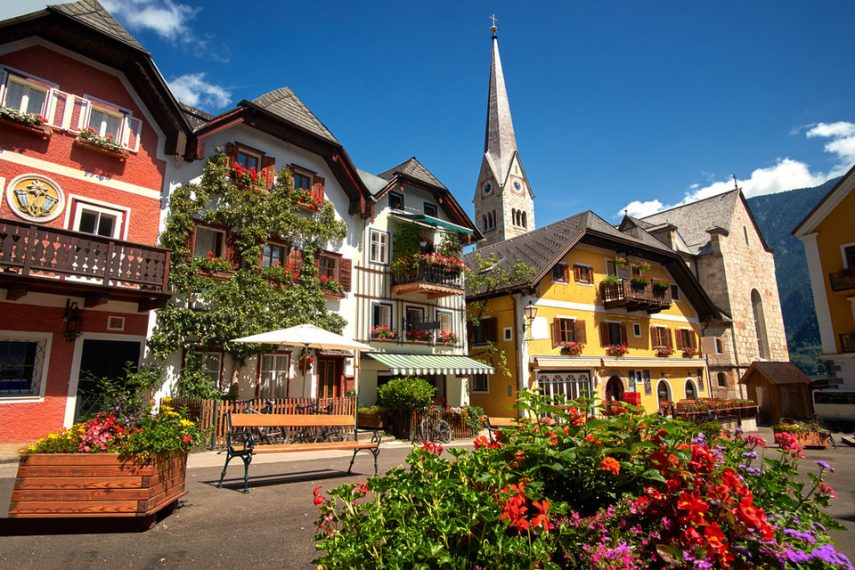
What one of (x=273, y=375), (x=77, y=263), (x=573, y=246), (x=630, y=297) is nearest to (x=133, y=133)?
(x=77, y=263)

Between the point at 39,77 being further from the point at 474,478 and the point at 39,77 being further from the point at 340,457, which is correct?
the point at 474,478

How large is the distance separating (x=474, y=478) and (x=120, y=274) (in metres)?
11.8

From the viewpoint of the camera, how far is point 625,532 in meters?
3.05

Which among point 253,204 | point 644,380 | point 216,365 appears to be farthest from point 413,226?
point 644,380

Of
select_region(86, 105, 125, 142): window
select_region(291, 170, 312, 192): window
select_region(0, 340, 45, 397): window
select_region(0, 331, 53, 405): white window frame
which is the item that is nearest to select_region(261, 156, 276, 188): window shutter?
select_region(291, 170, 312, 192): window

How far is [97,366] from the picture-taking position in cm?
1269

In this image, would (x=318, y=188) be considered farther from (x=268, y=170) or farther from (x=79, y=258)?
(x=79, y=258)

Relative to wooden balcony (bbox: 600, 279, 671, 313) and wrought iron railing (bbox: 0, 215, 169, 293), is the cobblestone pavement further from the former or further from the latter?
wooden balcony (bbox: 600, 279, 671, 313)

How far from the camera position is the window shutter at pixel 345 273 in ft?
61.6

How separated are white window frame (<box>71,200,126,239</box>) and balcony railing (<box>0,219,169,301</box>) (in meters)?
1.12

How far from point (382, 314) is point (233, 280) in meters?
6.71

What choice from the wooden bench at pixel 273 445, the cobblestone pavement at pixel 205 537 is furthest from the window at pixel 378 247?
the cobblestone pavement at pixel 205 537

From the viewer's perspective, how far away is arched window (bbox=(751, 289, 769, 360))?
38844 mm

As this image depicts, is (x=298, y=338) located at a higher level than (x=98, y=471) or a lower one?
higher
